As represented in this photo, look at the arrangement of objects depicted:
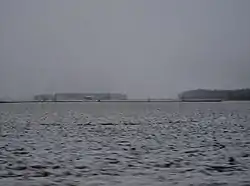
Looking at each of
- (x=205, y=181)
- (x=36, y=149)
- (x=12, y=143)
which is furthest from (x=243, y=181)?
(x=12, y=143)

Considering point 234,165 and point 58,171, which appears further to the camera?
point 234,165

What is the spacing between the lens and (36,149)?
51.3 ft

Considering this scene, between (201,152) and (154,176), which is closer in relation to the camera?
(154,176)

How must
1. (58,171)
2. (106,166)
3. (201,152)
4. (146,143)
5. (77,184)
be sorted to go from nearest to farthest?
(77,184) → (58,171) → (106,166) → (201,152) → (146,143)

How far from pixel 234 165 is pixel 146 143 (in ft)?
21.4

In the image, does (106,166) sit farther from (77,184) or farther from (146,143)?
(146,143)

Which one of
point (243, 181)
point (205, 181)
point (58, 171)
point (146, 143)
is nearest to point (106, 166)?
point (58, 171)

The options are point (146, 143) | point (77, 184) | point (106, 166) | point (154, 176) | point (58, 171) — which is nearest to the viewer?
point (77, 184)

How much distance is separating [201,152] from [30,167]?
20.8ft

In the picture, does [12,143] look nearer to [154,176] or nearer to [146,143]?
[146,143]

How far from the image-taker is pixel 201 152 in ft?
47.8

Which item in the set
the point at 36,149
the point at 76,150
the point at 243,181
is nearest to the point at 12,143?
the point at 36,149

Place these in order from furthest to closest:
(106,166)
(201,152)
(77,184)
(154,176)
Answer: (201,152), (106,166), (154,176), (77,184)

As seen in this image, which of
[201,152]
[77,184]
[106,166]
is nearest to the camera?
[77,184]
